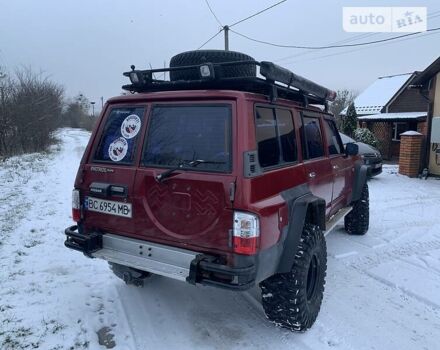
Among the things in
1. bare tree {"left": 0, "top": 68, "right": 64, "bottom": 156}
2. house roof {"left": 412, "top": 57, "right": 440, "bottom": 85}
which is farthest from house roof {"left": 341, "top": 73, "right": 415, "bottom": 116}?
bare tree {"left": 0, "top": 68, "right": 64, "bottom": 156}

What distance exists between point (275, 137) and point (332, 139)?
2.04m

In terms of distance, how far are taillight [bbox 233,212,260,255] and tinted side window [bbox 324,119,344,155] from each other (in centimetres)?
239

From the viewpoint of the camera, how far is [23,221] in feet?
20.9

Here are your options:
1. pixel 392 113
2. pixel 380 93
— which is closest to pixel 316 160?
pixel 392 113

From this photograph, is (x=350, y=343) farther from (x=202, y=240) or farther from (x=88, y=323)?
(x=88, y=323)

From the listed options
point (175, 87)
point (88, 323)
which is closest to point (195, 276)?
point (88, 323)

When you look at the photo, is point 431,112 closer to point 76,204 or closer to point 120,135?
point 120,135

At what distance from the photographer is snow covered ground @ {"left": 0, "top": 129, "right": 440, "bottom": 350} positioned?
3.11m

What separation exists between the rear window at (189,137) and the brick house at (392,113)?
18368 millimetres

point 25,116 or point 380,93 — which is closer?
point 25,116

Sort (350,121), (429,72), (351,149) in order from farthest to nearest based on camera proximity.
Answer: (350,121) < (429,72) < (351,149)

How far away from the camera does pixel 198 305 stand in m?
3.67

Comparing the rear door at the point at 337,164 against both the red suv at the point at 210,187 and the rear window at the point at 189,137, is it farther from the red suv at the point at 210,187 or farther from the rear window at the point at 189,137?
the rear window at the point at 189,137

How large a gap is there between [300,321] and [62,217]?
5059 mm
